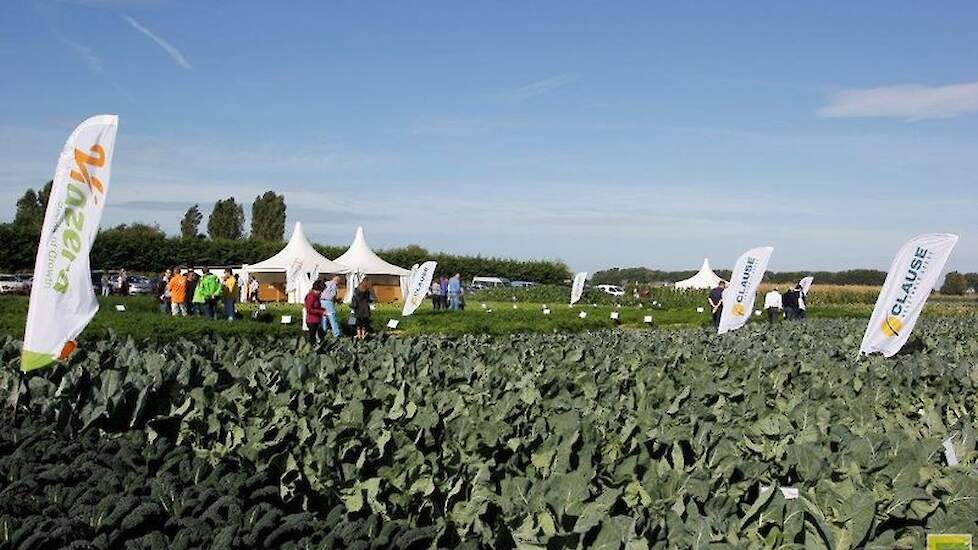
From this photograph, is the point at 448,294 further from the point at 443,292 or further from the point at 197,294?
the point at 197,294

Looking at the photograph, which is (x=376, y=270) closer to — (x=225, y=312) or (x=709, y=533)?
(x=225, y=312)

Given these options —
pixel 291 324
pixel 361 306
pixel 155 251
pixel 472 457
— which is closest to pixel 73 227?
pixel 472 457

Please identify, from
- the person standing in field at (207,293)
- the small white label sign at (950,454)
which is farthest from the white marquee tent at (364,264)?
the small white label sign at (950,454)

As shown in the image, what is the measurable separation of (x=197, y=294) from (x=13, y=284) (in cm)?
2665

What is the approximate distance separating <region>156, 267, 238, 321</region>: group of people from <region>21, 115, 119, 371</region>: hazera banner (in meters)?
13.4

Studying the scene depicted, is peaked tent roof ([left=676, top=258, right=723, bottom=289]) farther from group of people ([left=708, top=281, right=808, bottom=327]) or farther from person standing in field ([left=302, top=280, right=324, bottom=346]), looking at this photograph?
person standing in field ([left=302, top=280, right=324, bottom=346])

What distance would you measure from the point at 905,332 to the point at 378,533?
1080 cm

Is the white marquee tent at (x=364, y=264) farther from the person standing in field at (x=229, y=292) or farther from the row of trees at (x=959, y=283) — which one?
the row of trees at (x=959, y=283)

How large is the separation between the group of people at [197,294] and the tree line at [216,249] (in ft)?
79.4

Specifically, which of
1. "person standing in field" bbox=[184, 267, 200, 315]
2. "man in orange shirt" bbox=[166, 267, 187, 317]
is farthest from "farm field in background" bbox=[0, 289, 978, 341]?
"person standing in field" bbox=[184, 267, 200, 315]

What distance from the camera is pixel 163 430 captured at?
647cm

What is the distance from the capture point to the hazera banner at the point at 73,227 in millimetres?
8547

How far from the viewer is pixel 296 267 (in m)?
43.2

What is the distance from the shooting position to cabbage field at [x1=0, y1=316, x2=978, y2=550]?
3688 mm
